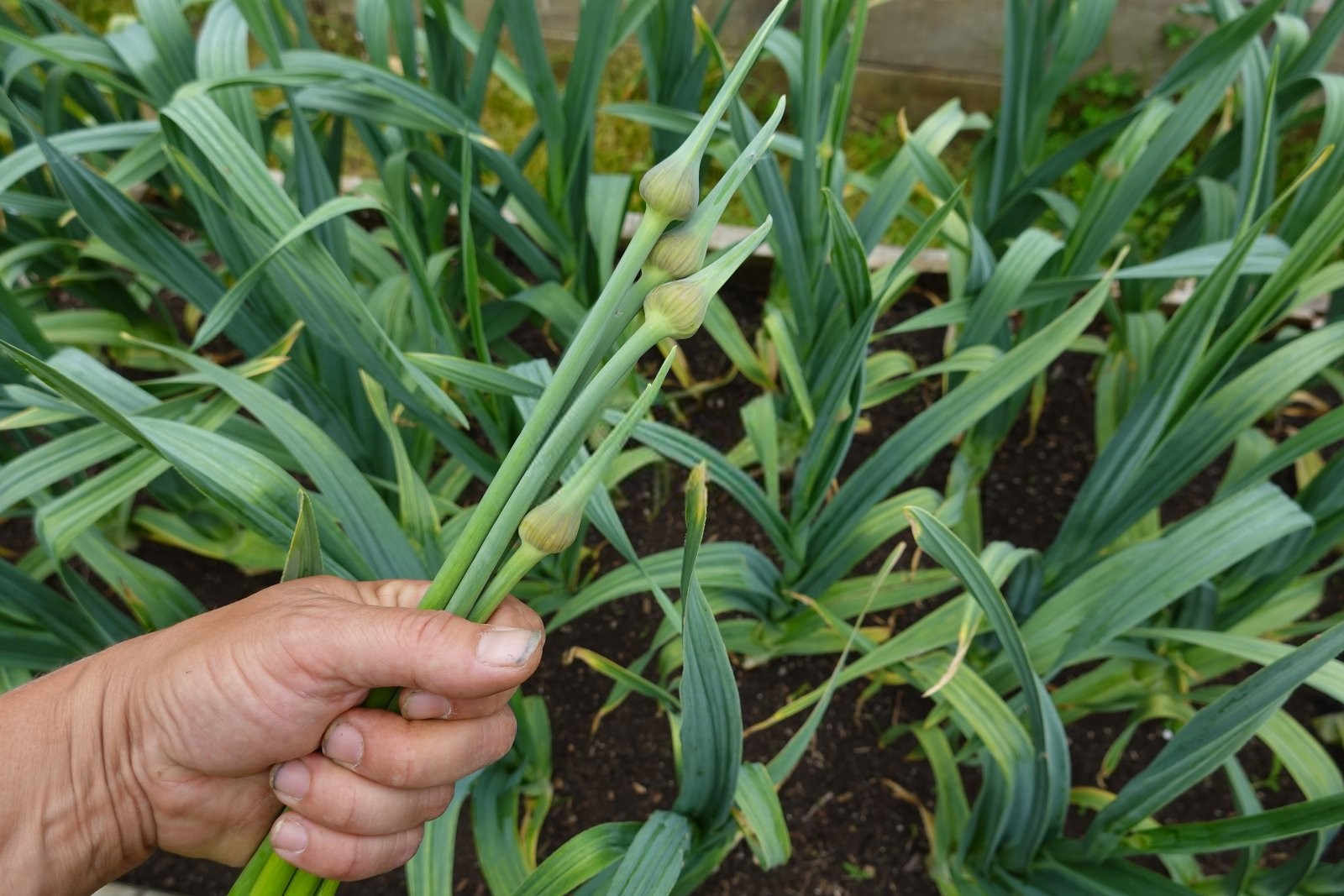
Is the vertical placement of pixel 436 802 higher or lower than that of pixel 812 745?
higher

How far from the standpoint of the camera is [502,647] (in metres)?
0.58

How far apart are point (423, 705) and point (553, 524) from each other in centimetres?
26

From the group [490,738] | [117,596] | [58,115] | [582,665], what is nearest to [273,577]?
[117,596]

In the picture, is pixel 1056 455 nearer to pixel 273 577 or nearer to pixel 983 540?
pixel 983 540

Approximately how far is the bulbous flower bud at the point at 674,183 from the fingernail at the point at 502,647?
29 centimetres

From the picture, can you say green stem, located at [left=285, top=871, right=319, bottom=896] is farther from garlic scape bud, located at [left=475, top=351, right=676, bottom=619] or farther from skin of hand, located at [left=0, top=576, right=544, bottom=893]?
garlic scape bud, located at [left=475, top=351, right=676, bottom=619]

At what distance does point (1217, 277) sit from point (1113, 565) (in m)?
0.27

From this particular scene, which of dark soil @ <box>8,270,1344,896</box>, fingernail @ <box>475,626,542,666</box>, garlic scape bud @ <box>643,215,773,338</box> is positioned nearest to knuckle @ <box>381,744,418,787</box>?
fingernail @ <box>475,626,542,666</box>

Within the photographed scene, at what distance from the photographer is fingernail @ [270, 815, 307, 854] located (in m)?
0.59

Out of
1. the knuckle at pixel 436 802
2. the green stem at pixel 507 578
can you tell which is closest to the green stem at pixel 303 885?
the knuckle at pixel 436 802

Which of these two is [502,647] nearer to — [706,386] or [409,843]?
[409,843]

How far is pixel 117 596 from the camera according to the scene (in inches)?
51.8

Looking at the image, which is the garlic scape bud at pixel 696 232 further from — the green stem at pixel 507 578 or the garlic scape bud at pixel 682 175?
the green stem at pixel 507 578

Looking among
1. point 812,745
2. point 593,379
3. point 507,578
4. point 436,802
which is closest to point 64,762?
point 436,802
